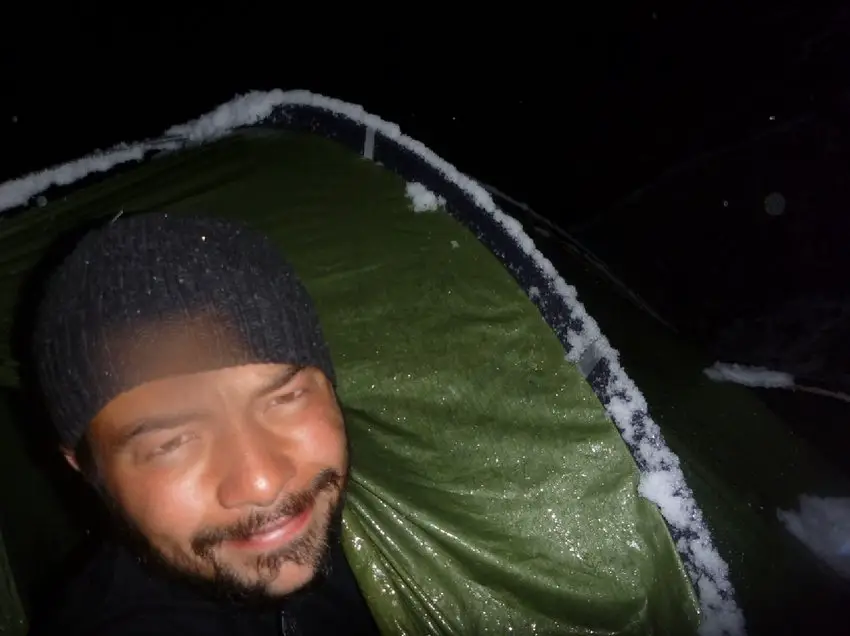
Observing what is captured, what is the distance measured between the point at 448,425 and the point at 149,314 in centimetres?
49

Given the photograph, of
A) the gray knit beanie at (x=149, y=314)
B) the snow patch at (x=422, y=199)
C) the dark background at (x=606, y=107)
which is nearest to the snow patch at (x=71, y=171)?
the gray knit beanie at (x=149, y=314)

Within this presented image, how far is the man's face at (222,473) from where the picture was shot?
2.70ft

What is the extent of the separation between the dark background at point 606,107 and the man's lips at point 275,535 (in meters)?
1.70

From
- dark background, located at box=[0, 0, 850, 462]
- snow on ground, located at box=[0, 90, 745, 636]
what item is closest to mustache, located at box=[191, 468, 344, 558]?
snow on ground, located at box=[0, 90, 745, 636]

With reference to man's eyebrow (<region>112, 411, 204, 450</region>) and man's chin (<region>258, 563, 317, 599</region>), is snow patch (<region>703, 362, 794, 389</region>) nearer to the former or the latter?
man's chin (<region>258, 563, 317, 599</region>)

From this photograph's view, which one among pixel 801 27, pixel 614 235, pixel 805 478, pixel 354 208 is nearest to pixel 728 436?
pixel 805 478

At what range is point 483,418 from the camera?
1.11 m

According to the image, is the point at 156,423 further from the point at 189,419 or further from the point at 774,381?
the point at 774,381

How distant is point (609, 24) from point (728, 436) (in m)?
3.26

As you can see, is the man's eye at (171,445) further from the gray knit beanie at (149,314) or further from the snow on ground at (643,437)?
the snow on ground at (643,437)

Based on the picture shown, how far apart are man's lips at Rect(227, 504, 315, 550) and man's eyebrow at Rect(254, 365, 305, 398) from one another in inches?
6.1

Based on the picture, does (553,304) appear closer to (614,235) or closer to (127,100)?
(614,235)

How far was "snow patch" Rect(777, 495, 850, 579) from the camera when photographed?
119cm

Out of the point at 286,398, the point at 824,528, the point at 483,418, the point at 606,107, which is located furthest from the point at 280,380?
the point at 606,107
